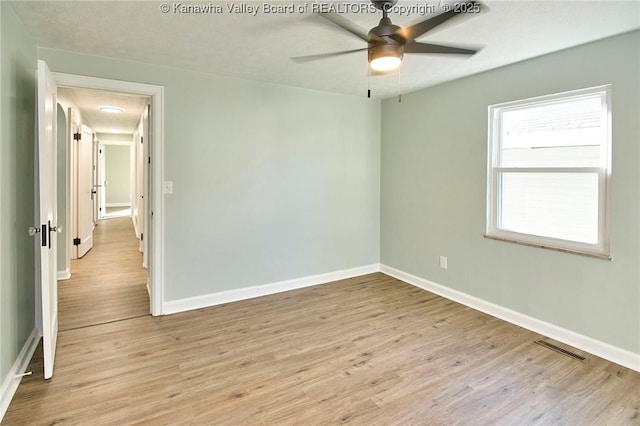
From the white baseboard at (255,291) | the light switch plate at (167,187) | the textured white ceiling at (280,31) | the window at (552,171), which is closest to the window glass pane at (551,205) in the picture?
the window at (552,171)

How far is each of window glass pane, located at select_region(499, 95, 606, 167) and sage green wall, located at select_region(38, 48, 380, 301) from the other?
1761mm

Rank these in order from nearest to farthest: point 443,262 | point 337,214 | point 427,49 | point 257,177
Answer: point 427,49 < point 257,177 < point 443,262 < point 337,214

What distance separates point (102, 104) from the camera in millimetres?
5148

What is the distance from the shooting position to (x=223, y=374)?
231 cm

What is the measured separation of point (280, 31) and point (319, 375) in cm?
236

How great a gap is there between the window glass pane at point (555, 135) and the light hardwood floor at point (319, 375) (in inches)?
58.5

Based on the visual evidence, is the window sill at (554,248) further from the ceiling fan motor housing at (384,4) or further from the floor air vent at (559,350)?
the ceiling fan motor housing at (384,4)

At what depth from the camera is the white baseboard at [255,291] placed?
11.1ft

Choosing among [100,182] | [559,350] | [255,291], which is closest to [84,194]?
[255,291]

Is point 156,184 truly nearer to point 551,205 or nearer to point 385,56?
point 385,56

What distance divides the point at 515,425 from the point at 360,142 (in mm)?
3376

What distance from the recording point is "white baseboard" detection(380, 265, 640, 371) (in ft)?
8.02

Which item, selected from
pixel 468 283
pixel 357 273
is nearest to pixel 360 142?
pixel 357 273

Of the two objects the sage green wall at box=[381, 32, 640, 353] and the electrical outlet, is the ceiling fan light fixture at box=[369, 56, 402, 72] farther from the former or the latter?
the electrical outlet
